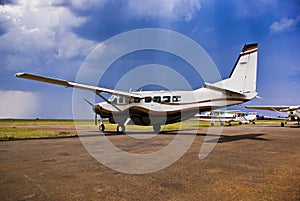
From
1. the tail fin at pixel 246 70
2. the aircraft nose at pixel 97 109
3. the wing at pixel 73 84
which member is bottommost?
the aircraft nose at pixel 97 109

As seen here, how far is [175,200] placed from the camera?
3.96m

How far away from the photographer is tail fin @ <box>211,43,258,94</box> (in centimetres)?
1530

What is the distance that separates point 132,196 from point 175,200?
75cm

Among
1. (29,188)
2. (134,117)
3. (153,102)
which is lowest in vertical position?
(29,188)

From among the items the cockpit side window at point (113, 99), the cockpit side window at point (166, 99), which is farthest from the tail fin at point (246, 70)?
the cockpit side window at point (113, 99)

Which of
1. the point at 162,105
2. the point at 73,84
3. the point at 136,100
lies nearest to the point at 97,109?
the point at 136,100

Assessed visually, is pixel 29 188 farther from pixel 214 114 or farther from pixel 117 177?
pixel 214 114

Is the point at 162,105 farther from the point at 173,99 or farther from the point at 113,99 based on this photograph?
the point at 113,99

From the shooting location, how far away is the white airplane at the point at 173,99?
15391 millimetres

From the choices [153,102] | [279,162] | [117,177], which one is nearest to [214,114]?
[153,102]

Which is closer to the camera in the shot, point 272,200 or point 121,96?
point 272,200

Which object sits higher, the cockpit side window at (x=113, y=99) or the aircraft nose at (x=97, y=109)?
the cockpit side window at (x=113, y=99)

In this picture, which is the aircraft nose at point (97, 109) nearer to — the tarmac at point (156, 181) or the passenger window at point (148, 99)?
the passenger window at point (148, 99)

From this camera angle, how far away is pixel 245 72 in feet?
50.9
